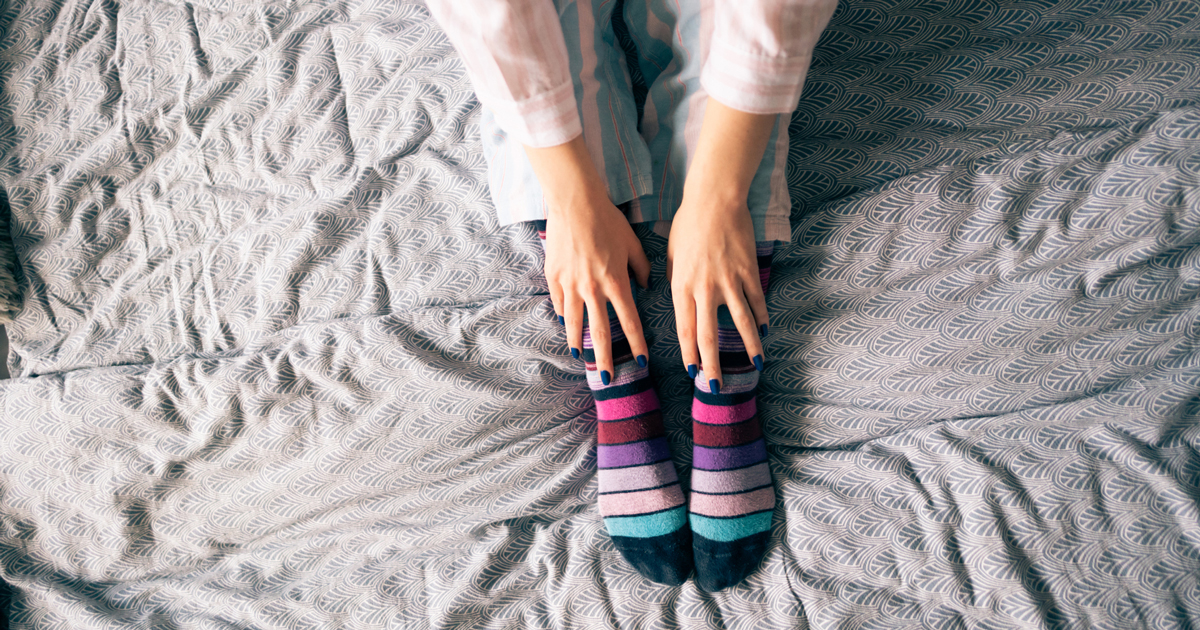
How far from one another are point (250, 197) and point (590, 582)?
2.36 ft

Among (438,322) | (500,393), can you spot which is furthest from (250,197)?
(500,393)

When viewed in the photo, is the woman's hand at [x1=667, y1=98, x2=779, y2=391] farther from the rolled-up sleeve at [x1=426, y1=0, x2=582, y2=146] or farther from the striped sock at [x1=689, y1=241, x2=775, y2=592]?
the rolled-up sleeve at [x1=426, y1=0, x2=582, y2=146]

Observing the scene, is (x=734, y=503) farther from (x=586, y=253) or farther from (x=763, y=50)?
(x=763, y=50)

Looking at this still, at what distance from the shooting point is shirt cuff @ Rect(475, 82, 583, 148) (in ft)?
2.03

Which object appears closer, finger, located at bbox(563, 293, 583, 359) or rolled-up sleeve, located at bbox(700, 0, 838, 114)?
rolled-up sleeve, located at bbox(700, 0, 838, 114)

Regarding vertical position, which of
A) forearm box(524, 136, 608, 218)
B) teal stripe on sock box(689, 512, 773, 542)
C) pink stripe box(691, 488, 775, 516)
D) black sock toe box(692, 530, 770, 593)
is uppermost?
forearm box(524, 136, 608, 218)

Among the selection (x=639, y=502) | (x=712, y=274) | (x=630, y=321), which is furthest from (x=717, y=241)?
(x=639, y=502)

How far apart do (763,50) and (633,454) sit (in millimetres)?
513

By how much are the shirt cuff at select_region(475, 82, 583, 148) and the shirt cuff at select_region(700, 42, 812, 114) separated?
15 centimetres

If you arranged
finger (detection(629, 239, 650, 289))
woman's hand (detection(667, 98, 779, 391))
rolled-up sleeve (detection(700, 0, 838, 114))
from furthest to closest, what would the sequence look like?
finger (detection(629, 239, 650, 289))
woman's hand (detection(667, 98, 779, 391))
rolled-up sleeve (detection(700, 0, 838, 114))

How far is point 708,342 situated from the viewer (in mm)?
706

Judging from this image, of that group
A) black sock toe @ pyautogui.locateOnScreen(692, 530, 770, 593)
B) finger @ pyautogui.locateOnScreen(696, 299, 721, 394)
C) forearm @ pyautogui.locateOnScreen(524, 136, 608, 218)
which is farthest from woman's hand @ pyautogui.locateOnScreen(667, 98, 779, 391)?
black sock toe @ pyautogui.locateOnScreen(692, 530, 770, 593)

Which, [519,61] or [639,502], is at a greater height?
[519,61]

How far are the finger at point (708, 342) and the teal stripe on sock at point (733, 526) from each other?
0.17 m
